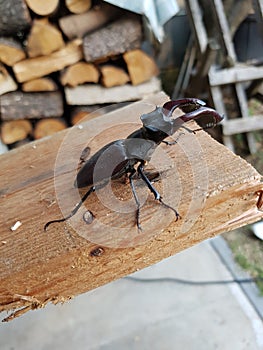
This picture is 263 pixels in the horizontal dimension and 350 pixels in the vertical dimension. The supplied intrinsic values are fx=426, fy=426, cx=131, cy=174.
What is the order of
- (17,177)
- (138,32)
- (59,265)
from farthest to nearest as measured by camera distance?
(138,32) < (17,177) < (59,265)

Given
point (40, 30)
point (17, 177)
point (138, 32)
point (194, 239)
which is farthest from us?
point (138, 32)

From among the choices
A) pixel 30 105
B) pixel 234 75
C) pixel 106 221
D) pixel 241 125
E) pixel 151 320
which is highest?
pixel 106 221

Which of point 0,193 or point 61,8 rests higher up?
point 61,8

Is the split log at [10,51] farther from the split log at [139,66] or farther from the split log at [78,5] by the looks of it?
the split log at [139,66]

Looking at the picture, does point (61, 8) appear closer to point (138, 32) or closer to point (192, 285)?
point (138, 32)

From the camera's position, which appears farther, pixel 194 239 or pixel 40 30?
pixel 40 30

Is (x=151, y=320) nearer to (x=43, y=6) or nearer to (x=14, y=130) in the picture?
(x=14, y=130)

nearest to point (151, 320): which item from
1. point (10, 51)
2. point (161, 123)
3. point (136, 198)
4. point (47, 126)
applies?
point (136, 198)

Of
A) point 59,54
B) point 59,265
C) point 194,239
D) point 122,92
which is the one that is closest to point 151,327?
point 194,239
